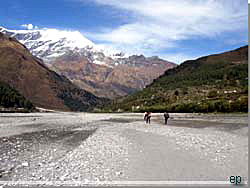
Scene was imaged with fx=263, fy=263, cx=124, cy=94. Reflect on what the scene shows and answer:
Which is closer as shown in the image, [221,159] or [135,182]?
[135,182]

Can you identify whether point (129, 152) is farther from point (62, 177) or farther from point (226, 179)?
point (226, 179)

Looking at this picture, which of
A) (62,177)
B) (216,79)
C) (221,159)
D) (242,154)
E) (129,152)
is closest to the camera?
(62,177)

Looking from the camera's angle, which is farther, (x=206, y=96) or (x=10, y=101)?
(x=10, y=101)

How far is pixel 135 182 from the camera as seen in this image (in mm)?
9797

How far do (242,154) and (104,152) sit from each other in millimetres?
7959

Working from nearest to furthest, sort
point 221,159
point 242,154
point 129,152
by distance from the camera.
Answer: point 221,159
point 242,154
point 129,152

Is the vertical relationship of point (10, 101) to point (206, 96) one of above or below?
below

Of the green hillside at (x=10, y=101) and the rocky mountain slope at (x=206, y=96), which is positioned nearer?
the rocky mountain slope at (x=206, y=96)

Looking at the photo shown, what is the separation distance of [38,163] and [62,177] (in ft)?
11.2

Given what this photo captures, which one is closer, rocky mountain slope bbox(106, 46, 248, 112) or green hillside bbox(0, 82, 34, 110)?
rocky mountain slope bbox(106, 46, 248, 112)

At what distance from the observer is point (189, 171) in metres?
11.1

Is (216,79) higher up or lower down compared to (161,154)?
higher up

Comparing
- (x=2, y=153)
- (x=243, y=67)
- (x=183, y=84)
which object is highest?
(x=243, y=67)

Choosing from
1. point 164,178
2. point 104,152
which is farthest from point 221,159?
point 104,152
